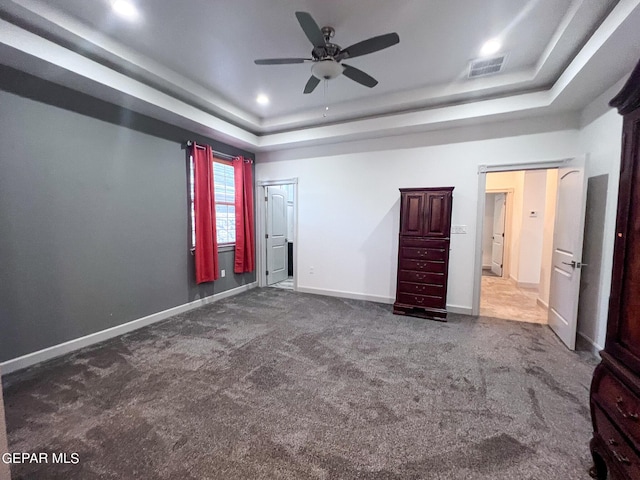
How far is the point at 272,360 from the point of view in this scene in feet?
8.45

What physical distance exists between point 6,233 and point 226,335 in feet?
7.11

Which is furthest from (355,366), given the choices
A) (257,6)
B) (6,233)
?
(6,233)

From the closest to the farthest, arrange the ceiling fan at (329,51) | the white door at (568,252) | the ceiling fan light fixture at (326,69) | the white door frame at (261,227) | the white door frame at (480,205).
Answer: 1. the ceiling fan at (329,51)
2. the ceiling fan light fixture at (326,69)
3. the white door at (568,252)
4. the white door frame at (480,205)
5. the white door frame at (261,227)

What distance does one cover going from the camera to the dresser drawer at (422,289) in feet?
12.0

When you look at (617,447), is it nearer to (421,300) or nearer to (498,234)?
(421,300)

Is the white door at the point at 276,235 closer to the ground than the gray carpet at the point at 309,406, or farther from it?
farther from it

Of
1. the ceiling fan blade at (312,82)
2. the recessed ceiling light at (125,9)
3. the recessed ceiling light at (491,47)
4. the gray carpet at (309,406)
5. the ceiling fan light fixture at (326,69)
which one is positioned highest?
the recessed ceiling light at (491,47)

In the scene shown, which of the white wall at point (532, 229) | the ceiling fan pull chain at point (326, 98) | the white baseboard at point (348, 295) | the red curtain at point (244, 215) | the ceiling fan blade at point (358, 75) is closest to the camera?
the ceiling fan blade at point (358, 75)

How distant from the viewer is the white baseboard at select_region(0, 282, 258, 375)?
2380 mm

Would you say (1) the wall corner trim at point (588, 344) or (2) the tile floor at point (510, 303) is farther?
(2) the tile floor at point (510, 303)

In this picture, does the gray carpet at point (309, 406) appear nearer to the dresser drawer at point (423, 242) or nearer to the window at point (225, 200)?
the dresser drawer at point (423, 242)

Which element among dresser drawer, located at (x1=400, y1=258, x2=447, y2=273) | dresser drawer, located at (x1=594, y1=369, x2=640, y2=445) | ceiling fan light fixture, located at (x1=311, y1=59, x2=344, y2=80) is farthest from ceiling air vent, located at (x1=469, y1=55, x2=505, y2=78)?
dresser drawer, located at (x1=594, y1=369, x2=640, y2=445)

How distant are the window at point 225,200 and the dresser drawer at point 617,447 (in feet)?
14.7

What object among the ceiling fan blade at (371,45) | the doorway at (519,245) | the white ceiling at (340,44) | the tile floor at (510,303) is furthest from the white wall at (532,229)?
the ceiling fan blade at (371,45)
